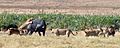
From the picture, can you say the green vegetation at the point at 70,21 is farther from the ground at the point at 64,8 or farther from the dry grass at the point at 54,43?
the dry grass at the point at 54,43

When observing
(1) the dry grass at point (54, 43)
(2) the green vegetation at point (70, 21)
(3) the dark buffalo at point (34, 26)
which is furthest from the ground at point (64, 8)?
(1) the dry grass at point (54, 43)

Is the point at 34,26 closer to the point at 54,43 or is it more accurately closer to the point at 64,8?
the point at 54,43

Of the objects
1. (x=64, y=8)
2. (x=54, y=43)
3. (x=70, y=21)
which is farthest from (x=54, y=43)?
(x=64, y=8)

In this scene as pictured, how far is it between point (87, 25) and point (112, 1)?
241 ft

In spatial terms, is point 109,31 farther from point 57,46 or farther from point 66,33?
point 57,46

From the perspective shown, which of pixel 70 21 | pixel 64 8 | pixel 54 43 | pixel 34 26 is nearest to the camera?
pixel 54 43

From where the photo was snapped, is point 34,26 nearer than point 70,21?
Yes

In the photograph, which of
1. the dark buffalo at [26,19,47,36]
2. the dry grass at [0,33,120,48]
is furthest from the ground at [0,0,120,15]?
the dry grass at [0,33,120,48]

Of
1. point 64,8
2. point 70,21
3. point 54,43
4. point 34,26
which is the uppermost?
point 54,43

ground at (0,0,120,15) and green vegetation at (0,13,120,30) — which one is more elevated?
green vegetation at (0,13,120,30)

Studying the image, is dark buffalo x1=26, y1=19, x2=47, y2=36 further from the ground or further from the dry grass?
the ground

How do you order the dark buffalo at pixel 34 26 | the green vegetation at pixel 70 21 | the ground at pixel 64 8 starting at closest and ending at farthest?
the dark buffalo at pixel 34 26, the green vegetation at pixel 70 21, the ground at pixel 64 8

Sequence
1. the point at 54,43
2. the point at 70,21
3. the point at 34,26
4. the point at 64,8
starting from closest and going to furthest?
the point at 54,43, the point at 34,26, the point at 70,21, the point at 64,8

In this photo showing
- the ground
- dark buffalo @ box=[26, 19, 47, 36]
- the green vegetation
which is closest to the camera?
dark buffalo @ box=[26, 19, 47, 36]
